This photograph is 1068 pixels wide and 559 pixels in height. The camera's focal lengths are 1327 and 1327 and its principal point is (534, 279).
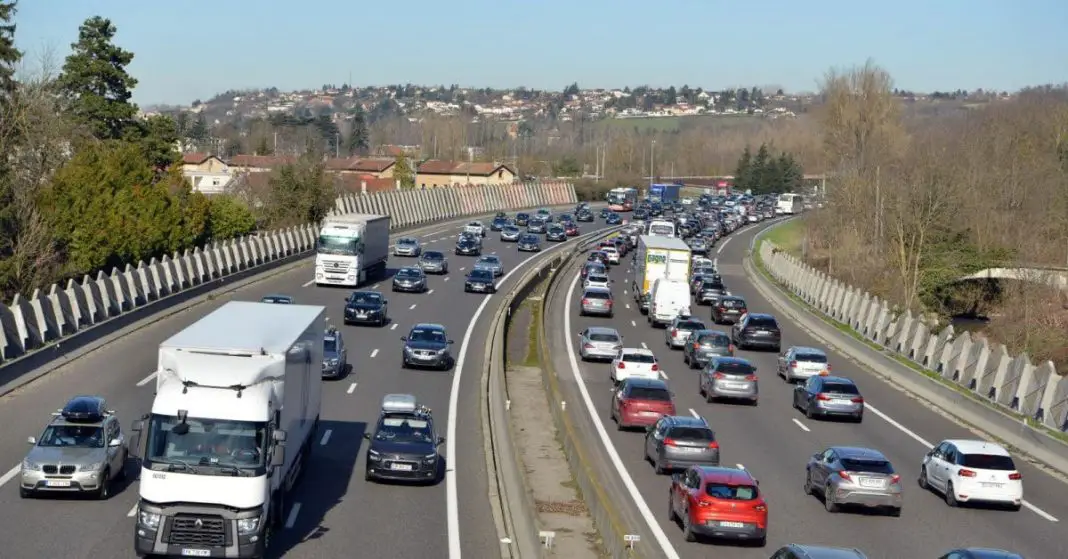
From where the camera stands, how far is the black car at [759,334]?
52.4 m

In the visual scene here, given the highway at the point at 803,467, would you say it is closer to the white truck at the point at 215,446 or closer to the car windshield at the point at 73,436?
the white truck at the point at 215,446

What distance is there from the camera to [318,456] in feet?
93.9

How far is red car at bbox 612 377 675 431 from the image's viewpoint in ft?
111

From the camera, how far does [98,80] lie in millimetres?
92250

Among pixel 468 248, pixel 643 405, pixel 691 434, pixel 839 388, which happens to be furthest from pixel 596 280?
pixel 691 434

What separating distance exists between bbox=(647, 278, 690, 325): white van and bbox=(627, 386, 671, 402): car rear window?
23.1m

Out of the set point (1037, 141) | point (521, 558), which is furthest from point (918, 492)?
point (1037, 141)

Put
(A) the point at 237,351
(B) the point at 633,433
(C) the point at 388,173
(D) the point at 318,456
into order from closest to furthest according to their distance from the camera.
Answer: (A) the point at 237,351
(D) the point at 318,456
(B) the point at 633,433
(C) the point at 388,173

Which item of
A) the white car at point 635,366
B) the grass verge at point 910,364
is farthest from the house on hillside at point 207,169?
the white car at point 635,366

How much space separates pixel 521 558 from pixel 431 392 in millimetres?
17857

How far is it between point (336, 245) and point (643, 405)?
31.0 m

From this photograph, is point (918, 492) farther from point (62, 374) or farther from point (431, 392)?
point (62, 374)

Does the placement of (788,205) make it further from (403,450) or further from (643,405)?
A: (403,450)

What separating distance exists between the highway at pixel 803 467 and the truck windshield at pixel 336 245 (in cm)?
1333
